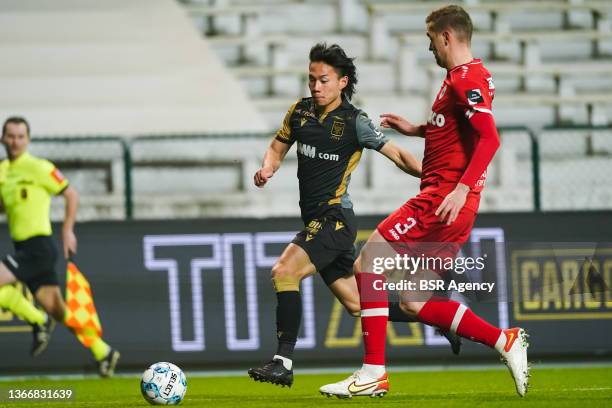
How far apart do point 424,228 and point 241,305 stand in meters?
4.12

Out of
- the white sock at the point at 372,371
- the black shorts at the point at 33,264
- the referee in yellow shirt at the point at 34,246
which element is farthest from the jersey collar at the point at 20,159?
the white sock at the point at 372,371

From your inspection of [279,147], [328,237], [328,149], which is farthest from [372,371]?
[279,147]

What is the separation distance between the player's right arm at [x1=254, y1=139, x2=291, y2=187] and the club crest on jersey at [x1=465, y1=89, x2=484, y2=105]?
1.52 meters

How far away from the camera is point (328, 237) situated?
805 cm

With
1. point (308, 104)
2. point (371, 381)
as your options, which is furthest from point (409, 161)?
point (371, 381)

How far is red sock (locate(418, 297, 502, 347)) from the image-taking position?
7402 millimetres

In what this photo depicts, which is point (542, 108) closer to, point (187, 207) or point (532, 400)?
point (187, 207)

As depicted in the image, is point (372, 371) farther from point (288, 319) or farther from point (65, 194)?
point (65, 194)

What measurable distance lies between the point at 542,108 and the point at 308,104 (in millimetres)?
9445

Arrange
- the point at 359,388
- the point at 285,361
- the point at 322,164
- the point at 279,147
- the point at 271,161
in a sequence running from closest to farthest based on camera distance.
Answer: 1. the point at 359,388
2. the point at 285,361
3. the point at 322,164
4. the point at 271,161
5. the point at 279,147

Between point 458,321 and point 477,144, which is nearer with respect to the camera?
point 477,144

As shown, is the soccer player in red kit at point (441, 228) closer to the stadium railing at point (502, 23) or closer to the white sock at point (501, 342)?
the white sock at point (501, 342)

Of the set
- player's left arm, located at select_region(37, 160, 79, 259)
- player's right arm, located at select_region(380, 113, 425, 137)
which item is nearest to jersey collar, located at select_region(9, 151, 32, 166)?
player's left arm, located at select_region(37, 160, 79, 259)

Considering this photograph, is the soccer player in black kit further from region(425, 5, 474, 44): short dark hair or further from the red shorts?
region(425, 5, 474, 44): short dark hair
